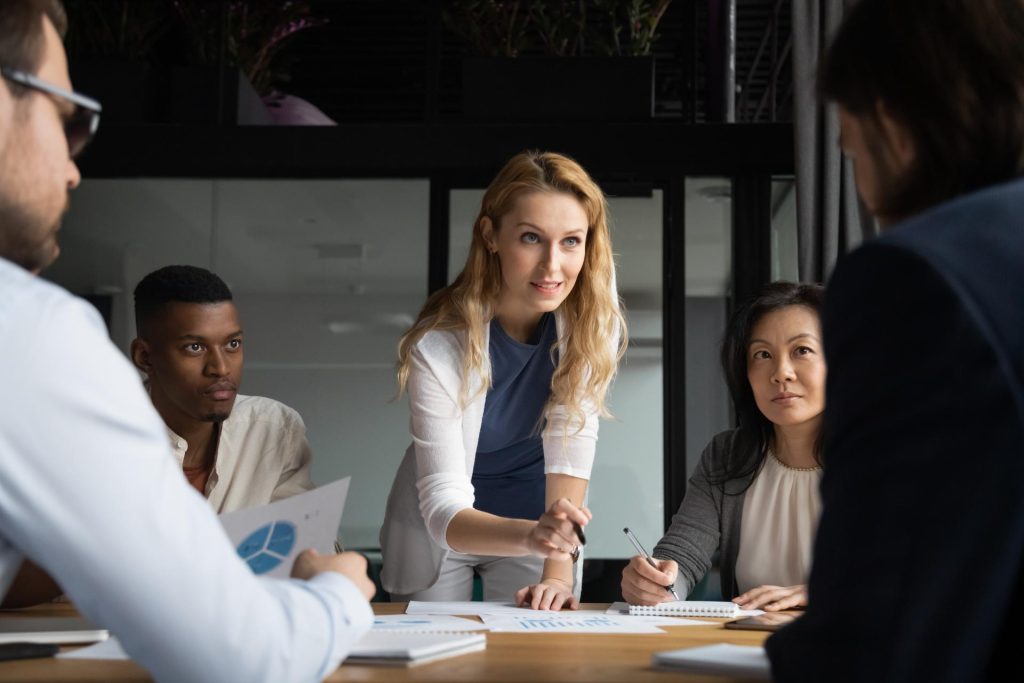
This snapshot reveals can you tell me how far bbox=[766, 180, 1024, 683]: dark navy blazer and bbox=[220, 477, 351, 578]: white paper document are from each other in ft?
1.87

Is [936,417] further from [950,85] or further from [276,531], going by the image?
[276,531]

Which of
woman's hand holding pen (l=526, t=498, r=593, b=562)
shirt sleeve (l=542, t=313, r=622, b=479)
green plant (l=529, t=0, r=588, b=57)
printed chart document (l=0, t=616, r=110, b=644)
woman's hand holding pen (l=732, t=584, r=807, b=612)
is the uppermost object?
green plant (l=529, t=0, r=588, b=57)

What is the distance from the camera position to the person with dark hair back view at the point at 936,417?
71 cm

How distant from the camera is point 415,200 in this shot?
3812 mm

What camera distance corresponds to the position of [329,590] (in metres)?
0.98

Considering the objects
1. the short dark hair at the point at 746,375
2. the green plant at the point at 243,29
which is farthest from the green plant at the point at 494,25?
the short dark hair at the point at 746,375

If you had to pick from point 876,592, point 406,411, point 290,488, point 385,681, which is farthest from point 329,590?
point 406,411

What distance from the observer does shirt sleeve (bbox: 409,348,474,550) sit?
6.58 feet

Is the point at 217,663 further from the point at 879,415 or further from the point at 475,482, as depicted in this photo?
the point at 475,482

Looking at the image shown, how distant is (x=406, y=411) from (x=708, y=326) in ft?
3.74

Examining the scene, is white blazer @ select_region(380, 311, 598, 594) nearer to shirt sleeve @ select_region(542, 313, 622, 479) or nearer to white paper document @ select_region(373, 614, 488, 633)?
shirt sleeve @ select_region(542, 313, 622, 479)

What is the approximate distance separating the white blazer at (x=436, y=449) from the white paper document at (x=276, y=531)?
0.89 meters

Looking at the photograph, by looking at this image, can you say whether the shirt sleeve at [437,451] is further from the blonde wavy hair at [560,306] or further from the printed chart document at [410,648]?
the printed chart document at [410,648]

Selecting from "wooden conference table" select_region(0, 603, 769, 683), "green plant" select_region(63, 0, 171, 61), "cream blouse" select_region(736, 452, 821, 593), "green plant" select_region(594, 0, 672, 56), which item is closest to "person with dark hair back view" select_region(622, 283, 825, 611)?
"cream blouse" select_region(736, 452, 821, 593)
